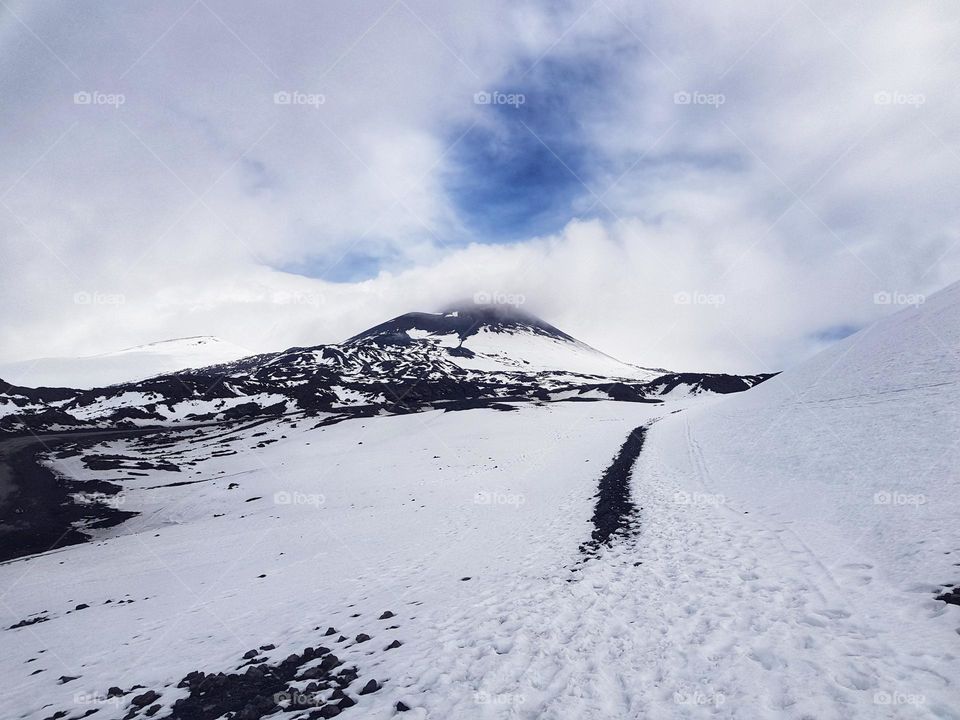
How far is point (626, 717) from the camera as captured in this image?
5.83 m

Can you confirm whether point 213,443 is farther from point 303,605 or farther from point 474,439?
point 303,605

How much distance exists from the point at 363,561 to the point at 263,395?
2867 inches

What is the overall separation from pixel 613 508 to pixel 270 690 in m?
14.0

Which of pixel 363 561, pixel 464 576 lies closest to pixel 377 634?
pixel 464 576

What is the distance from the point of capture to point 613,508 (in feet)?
58.4

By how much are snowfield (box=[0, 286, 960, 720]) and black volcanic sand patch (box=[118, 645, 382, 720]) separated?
0.16m

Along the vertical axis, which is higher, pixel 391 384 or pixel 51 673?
pixel 391 384
